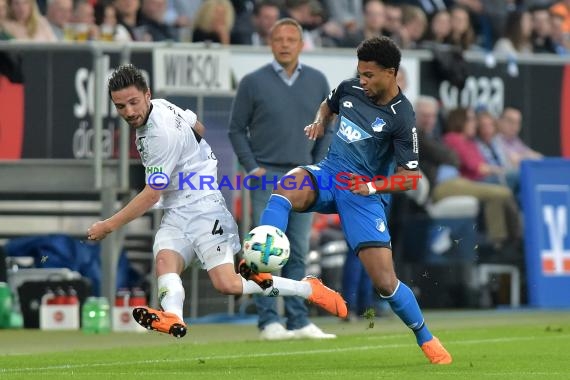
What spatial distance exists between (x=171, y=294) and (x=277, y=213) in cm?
90

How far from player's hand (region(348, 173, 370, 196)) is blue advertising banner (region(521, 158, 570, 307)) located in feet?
26.1

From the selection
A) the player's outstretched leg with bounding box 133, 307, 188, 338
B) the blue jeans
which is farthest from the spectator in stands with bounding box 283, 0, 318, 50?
the player's outstretched leg with bounding box 133, 307, 188, 338

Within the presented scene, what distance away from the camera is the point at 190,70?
1691 cm

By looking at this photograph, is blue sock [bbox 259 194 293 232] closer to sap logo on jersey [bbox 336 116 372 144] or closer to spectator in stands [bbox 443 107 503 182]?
sap logo on jersey [bbox 336 116 372 144]

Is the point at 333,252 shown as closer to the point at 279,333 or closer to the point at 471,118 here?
the point at 471,118

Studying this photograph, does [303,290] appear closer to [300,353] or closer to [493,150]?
[300,353]

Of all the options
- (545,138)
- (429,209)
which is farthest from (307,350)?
(545,138)

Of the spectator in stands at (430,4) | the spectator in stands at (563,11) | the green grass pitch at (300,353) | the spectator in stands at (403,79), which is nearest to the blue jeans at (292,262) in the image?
the green grass pitch at (300,353)

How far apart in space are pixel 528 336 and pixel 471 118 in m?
5.54

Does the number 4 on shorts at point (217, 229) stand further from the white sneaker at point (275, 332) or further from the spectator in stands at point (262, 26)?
the spectator in stands at point (262, 26)

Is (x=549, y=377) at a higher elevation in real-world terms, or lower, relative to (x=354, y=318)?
higher

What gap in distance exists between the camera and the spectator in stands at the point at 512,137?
20062 mm

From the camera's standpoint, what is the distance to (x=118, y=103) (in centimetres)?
1114

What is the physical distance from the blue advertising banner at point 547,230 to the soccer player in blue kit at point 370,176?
7717 mm
